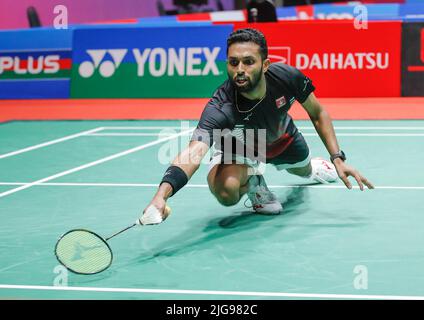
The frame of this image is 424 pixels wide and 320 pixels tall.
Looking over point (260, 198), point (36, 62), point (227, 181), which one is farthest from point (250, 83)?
point (36, 62)

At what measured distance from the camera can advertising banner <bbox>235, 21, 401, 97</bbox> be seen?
10695mm

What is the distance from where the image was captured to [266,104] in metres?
4.93

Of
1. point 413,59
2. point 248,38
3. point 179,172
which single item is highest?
point 248,38

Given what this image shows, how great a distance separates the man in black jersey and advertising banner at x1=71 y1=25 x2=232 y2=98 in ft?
18.4

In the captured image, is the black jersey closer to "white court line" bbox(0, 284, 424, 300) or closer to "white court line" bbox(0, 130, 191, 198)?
"white court line" bbox(0, 284, 424, 300)

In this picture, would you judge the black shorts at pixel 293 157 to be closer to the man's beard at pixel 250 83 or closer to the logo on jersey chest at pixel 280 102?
the logo on jersey chest at pixel 280 102

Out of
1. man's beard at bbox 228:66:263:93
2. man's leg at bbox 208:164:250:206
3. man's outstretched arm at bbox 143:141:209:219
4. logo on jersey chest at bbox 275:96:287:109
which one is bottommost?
man's leg at bbox 208:164:250:206

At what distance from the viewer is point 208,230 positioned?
4820 millimetres

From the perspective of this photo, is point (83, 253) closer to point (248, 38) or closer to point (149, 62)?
point (248, 38)

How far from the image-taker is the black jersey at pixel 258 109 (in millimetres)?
4672

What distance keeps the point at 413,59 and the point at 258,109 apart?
6.21m

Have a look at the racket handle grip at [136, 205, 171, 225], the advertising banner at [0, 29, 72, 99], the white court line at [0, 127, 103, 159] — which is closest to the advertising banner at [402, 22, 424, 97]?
the white court line at [0, 127, 103, 159]
